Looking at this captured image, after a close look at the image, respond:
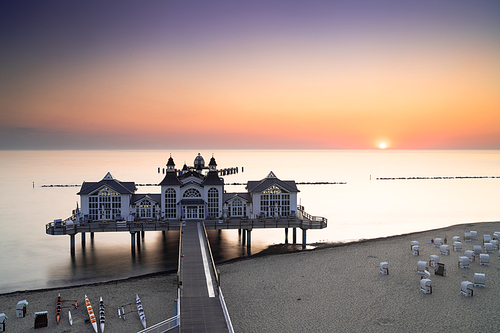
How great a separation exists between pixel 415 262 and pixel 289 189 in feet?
50.6

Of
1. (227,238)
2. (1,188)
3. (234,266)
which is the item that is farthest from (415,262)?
(1,188)

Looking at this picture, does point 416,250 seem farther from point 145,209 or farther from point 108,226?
point 108,226

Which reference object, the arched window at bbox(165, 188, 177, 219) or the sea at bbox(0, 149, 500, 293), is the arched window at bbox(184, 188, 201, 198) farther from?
the sea at bbox(0, 149, 500, 293)

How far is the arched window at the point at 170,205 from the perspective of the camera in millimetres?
41969

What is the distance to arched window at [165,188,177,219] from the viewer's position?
138 ft

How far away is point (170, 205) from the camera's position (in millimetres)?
42031

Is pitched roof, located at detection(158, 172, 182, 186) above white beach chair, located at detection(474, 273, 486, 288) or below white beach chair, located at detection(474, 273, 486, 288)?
above

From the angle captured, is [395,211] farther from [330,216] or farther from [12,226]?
[12,226]

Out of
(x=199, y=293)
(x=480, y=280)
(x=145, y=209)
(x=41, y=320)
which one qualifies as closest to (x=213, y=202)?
(x=145, y=209)

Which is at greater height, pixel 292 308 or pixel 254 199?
pixel 254 199

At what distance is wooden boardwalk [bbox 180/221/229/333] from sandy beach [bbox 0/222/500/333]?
7.54 ft

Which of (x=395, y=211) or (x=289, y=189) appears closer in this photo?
(x=289, y=189)

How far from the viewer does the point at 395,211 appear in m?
66.4

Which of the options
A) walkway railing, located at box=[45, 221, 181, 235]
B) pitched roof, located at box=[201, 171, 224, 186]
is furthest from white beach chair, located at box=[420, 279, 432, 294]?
pitched roof, located at box=[201, 171, 224, 186]
